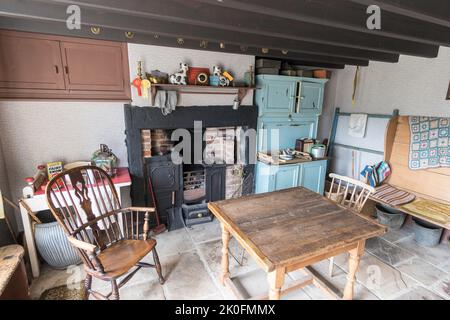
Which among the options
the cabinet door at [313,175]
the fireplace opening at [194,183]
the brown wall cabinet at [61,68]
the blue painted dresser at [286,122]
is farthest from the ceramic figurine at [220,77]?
the cabinet door at [313,175]

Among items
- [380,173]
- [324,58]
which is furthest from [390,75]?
[380,173]

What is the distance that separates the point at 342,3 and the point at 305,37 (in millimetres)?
430

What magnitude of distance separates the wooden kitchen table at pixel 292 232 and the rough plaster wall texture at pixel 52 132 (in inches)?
66.6

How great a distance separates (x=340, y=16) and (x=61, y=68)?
2.51m

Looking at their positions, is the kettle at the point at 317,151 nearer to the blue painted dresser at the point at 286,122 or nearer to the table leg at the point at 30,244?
the blue painted dresser at the point at 286,122

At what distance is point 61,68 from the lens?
2.41 m

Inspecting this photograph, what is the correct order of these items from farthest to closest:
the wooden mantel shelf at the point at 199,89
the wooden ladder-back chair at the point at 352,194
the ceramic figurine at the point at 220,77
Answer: the ceramic figurine at the point at 220,77 < the wooden mantel shelf at the point at 199,89 < the wooden ladder-back chair at the point at 352,194

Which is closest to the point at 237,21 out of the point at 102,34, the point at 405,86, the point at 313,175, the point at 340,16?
the point at 340,16

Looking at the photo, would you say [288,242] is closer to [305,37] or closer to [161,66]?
[305,37]

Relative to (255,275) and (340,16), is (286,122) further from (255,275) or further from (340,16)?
(255,275)

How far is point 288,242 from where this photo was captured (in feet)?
5.00

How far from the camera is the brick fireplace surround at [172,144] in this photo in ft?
9.01

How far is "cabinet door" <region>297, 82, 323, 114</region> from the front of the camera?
11.7 ft

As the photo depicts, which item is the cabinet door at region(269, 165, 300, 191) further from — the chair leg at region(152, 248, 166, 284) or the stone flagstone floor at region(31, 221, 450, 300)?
the chair leg at region(152, 248, 166, 284)
